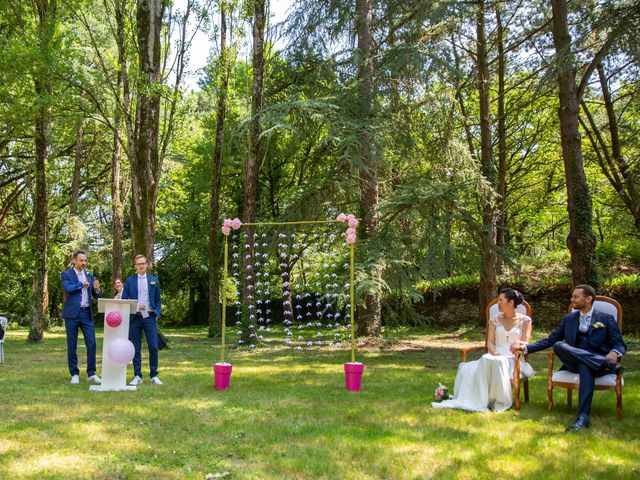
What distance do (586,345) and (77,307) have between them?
579 centimetres

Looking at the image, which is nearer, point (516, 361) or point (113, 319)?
point (516, 361)

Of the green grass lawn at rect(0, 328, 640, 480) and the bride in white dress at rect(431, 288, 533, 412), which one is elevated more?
the bride in white dress at rect(431, 288, 533, 412)

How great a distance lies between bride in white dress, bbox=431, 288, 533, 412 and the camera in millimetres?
5609

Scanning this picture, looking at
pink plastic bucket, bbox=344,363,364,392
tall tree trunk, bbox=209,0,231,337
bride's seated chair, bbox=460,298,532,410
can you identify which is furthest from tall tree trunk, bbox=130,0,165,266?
bride's seated chair, bbox=460,298,532,410

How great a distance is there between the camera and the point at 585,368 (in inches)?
198

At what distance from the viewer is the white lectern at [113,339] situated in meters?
6.81

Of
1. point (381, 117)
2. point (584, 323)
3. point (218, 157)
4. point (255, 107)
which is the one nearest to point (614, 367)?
point (584, 323)

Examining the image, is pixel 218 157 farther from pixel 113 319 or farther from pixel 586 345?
pixel 586 345

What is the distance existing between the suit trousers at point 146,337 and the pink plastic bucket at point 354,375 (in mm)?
2480

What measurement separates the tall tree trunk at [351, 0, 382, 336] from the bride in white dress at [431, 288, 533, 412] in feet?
12.9

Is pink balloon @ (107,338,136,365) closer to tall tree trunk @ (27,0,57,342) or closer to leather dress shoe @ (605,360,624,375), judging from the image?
leather dress shoe @ (605,360,624,375)

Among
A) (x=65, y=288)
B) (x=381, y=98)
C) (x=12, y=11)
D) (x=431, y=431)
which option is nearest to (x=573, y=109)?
(x=381, y=98)

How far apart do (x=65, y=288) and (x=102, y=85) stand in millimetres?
8311

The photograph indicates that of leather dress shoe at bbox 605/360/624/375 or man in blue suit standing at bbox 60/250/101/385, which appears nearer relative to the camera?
leather dress shoe at bbox 605/360/624/375
